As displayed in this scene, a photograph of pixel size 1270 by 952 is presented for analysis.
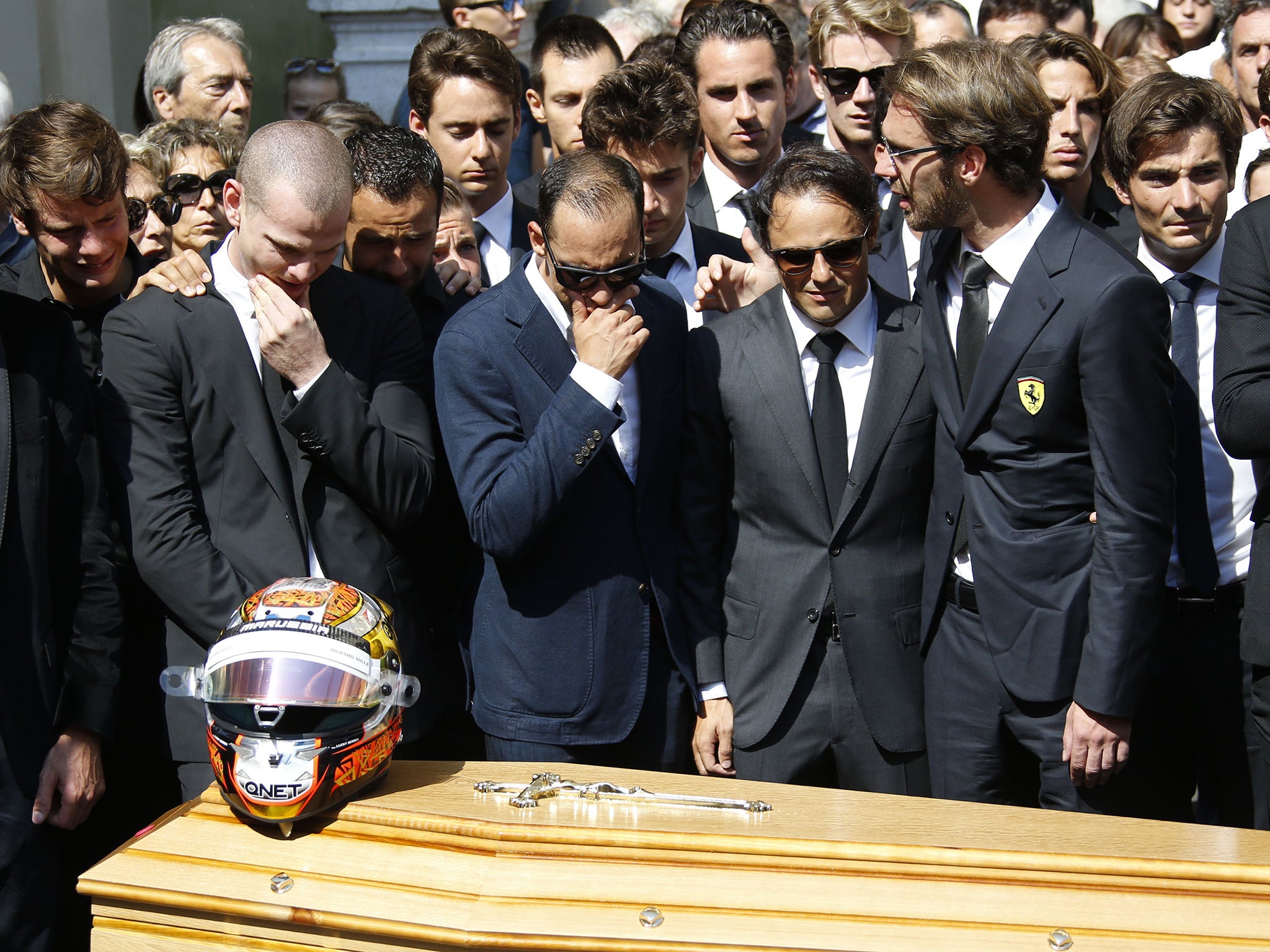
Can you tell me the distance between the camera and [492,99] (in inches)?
186

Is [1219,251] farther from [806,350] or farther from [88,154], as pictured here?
[88,154]

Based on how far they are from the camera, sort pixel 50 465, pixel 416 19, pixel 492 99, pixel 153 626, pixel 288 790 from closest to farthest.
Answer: pixel 288 790 → pixel 50 465 → pixel 153 626 → pixel 492 99 → pixel 416 19

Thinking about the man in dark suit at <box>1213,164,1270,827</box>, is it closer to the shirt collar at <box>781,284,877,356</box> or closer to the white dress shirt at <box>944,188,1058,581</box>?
the white dress shirt at <box>944,188,1058,581</box>

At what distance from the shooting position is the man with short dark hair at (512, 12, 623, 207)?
17.6 feet

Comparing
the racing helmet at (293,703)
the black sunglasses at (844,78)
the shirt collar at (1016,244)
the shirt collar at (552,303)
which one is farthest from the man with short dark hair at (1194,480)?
the racing helmet at (293,703)

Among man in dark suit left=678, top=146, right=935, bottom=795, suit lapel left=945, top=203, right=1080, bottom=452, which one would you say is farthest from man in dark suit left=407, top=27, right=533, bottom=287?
suit lapel left=945, top=203, right=1080, bottom=452

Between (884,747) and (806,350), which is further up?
(806,350)

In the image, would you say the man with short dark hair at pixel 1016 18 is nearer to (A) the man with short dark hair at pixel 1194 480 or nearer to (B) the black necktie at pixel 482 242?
(A) the man with short dark hair at pixel 1194 480

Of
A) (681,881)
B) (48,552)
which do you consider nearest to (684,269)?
(48,552)

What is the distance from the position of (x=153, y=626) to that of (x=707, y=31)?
2.94 m

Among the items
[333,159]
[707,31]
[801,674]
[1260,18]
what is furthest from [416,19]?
[801,674]

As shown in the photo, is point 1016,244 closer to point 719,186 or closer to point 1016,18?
point 719,186

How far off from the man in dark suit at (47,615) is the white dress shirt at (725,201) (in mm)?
2554

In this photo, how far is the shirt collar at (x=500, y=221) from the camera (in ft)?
15.8
